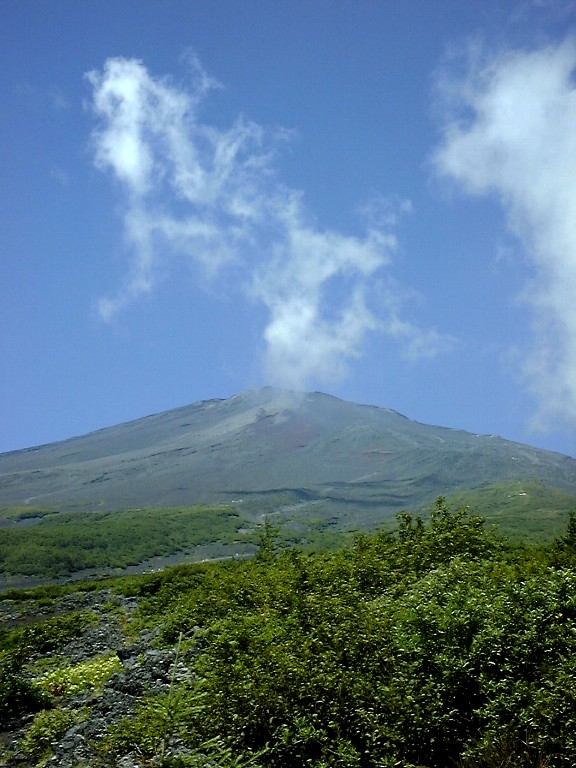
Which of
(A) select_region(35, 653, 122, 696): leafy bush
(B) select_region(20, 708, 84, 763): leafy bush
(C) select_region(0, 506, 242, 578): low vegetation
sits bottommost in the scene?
(C) select_region(0, 506, 242, 578): low vegetation

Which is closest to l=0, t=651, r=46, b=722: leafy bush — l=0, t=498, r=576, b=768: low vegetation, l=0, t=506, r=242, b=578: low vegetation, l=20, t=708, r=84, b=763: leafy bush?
l=20, t=708, r=84, b=763: leafy bush

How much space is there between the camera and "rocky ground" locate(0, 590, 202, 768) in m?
11.2

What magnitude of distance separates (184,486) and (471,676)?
155 metres

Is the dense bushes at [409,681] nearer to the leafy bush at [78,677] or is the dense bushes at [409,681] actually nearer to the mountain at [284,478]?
the leafy bush at [78,677]

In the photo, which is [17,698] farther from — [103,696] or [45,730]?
[103,696]

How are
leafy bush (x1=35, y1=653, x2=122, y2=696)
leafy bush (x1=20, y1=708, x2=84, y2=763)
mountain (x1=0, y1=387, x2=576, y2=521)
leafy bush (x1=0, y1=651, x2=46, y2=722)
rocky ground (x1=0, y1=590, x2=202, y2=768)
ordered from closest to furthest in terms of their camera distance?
rocky ground (x1=0, y1=590, x2=202, y2=768) < leafy bush (x1=20, y1=708, x2=84, y2=763) < leafy bush (x1=0, y1=651, x2=46, y2=722) < leafy bush (x1=35, y1=653, x2=122, y2=696) < mountain (x1=0, y1=387, x2=576, y2=521)

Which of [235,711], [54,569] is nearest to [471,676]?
[235,711]

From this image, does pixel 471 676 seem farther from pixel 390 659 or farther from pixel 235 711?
pixel 235 711

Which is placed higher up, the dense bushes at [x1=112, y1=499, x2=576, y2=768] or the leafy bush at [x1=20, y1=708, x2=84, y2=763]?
the dense bushes at [x1=112, y1=499, x2=576, y2=768]

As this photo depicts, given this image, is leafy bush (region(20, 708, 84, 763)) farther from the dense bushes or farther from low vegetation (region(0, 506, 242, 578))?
low vegetation (region(0, 506, 242, 578))

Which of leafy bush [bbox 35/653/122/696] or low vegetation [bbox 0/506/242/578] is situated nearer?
leafy bush [bbox 35/653/122/696]

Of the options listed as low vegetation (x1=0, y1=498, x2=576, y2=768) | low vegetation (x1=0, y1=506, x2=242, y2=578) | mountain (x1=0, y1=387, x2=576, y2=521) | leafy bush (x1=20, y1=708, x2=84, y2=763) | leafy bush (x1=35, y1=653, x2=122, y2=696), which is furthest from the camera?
mountain (x1=0, y1=387, x2=576, y2=521)

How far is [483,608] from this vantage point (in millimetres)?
9203

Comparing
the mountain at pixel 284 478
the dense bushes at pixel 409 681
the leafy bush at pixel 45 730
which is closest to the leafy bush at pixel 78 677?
the leafy bush at pixel 45 730
